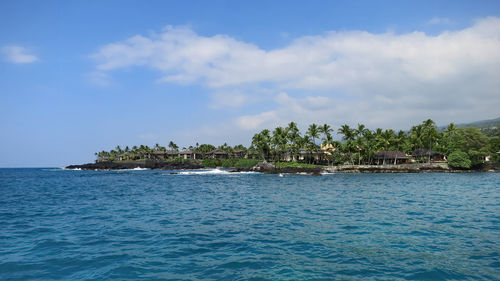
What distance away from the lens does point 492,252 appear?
10445 millimetres

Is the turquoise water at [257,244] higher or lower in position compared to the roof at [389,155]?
lower

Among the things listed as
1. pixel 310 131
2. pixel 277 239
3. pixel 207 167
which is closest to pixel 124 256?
pixel 277 239

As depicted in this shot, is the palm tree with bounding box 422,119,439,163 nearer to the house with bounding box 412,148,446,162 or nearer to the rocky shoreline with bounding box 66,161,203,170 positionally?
the house with bounding box 412,148,446,162

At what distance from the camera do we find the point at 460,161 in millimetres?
74312

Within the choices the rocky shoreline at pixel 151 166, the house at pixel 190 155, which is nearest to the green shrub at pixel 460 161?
the rocky shoreline at pixel 151 166

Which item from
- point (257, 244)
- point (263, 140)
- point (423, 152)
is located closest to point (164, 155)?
point (263, 140)

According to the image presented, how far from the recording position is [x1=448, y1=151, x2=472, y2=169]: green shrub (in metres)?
73.6

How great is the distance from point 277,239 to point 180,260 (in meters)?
4.29

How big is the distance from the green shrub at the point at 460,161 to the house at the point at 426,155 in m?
13.9

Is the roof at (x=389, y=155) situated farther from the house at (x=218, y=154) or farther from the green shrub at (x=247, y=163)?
the house at (x=218, y=154)

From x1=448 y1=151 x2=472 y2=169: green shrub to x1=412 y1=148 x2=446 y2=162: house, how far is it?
13.9m

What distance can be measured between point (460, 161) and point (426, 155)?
756 inches

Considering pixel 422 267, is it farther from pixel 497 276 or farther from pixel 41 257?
pixel 41 257

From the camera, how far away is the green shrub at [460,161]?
73.6 metres
